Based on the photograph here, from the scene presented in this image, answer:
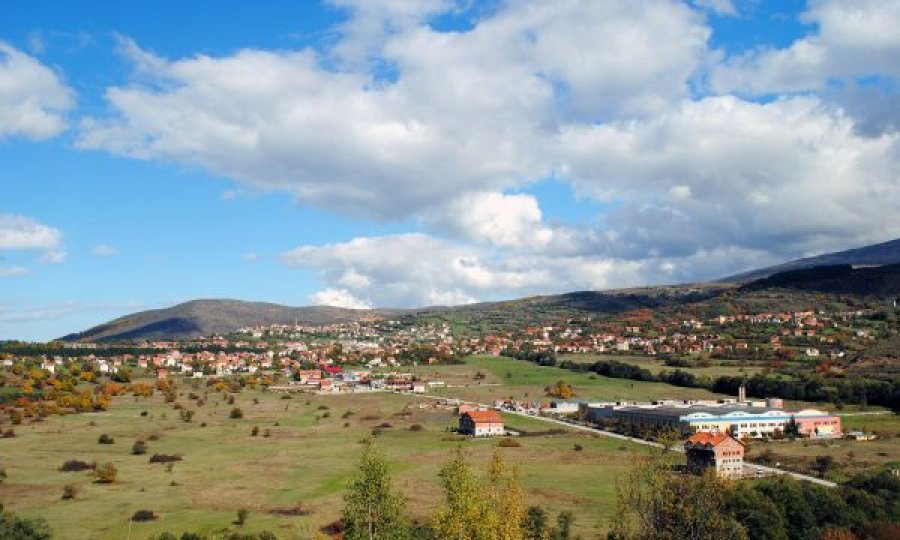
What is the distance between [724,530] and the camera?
33844 mm

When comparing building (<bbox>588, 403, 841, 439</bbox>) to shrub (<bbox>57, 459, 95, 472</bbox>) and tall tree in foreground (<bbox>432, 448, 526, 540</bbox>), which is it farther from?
tall tree in foreground (<bbox>432, 448, 526, 540</bbox>)

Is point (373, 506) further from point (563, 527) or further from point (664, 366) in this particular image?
point (664, 366)

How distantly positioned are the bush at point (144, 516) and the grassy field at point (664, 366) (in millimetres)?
87673

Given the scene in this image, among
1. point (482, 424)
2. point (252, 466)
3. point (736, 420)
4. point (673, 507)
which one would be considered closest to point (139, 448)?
point (252, 466)

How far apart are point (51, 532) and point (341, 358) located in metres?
137

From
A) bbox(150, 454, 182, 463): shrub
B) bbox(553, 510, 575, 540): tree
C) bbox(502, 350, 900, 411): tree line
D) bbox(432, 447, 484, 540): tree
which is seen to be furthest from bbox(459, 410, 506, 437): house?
bbox(432, 447, 484, 540): tree

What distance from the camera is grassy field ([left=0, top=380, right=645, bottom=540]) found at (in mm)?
48156

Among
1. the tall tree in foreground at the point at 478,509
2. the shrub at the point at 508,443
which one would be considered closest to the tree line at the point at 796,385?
the shrub at the point at 508,443

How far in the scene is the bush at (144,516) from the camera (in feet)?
156

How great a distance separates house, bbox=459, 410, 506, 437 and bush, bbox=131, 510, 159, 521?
3989 cm

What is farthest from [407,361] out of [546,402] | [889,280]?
[889,280]

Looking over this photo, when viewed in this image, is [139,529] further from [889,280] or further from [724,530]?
[889,280]

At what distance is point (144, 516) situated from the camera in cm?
4769

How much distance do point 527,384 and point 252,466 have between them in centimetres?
6853
